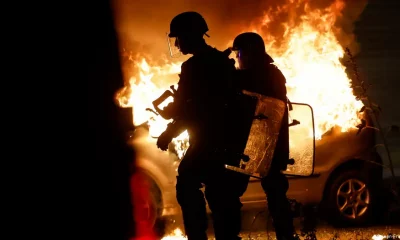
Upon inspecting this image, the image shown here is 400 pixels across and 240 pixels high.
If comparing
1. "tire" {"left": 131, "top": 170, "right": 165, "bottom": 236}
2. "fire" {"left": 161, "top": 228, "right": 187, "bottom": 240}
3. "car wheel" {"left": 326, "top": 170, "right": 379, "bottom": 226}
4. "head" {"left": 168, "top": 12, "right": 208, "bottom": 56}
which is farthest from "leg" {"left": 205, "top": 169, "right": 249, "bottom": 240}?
"car wheel" {"left": 326, "top": 170, "right": 379, "bottom": 226}

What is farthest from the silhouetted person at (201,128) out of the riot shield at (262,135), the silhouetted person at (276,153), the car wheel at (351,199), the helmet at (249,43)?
the car wheel at (351,199)

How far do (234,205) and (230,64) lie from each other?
116cm

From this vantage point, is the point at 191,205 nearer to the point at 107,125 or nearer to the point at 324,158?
the point at 324,158

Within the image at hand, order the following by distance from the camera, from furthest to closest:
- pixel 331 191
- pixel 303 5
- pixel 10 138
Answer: pixel 10 138
pixel 303 5
pixel 331 191

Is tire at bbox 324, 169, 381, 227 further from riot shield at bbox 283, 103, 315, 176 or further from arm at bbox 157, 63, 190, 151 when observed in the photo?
arm at bbox 157, 63, 190, 151

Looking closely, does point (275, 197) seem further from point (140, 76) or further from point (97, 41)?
point (97, 41)

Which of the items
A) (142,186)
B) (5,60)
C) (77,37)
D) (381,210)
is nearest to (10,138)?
(5,60)

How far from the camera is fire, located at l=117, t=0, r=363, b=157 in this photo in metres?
7.71

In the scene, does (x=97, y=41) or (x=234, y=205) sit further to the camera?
(x=97, y=41)

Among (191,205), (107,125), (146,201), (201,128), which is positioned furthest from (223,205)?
(107,125)

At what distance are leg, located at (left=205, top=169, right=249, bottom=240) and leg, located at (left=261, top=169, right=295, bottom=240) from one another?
49cm

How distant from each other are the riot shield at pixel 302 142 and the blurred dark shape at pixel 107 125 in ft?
8.20

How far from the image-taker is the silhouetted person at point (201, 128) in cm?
488

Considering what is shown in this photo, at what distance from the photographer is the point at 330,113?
7727mm
